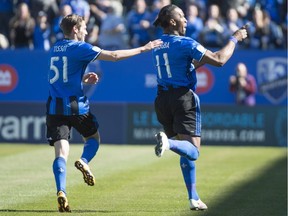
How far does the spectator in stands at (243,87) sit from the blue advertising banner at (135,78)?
1.54 feet

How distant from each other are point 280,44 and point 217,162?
6782mm

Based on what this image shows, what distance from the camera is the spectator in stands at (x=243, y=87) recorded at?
2117cm

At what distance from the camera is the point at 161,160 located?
16391mm

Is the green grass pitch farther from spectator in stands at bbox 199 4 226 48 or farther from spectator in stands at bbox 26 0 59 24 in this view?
spectator in stands at bbox 26 0 59 24

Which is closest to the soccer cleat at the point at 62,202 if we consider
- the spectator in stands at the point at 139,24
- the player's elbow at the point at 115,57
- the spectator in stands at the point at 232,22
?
the player's elbow at the point at 115,57

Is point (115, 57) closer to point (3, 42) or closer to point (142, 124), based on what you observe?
point (142, 124)

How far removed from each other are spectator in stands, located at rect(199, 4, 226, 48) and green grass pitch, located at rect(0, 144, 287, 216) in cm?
393

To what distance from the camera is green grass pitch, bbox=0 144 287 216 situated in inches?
392

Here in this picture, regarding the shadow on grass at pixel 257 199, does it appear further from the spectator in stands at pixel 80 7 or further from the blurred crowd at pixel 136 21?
the spectator in stands at pixel 80 7

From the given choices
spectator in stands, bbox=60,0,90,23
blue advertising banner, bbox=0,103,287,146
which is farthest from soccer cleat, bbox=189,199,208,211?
spectator in stands, bbox=60,0,90,23

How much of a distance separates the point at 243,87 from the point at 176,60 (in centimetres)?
1174

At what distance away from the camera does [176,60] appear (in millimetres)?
9672

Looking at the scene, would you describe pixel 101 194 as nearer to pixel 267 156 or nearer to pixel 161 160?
pixel 161 160

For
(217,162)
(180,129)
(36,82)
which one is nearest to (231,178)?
(217,162)
